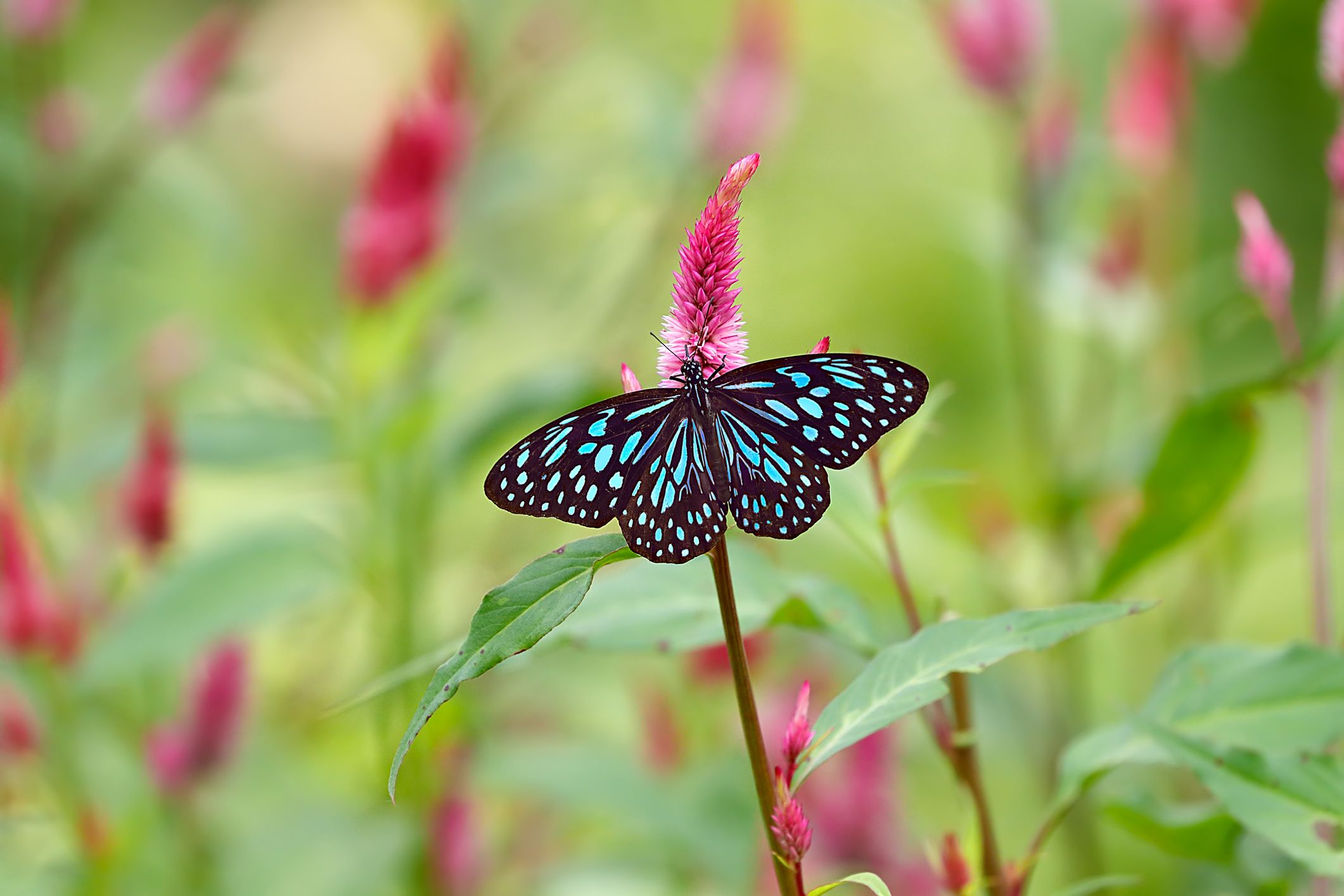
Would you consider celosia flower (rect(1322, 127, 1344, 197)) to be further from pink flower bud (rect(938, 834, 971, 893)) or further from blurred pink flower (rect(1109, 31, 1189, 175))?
blurred pink flower (rect(1109, 31, 1189, 175))

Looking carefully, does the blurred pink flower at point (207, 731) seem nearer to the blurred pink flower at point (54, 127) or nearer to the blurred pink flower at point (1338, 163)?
the blurred pink flower at point (54, 127)

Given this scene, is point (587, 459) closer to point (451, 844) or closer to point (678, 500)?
point (678, 500)

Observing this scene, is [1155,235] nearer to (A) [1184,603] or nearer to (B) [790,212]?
(A) [1184,603]

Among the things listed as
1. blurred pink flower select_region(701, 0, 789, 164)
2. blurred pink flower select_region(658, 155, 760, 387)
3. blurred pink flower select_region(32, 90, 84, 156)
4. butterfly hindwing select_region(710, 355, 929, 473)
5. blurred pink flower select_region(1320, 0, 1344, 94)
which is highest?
blurred pink flower select_region(32, 90, 84, 156)

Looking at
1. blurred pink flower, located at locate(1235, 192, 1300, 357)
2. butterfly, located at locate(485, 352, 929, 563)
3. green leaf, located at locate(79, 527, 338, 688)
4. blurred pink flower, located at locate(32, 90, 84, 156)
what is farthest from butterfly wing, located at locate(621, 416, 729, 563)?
blurred pink flower, located at locate(32, 90, 84, 156)

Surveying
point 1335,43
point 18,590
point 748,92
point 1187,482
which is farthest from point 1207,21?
point 18,590

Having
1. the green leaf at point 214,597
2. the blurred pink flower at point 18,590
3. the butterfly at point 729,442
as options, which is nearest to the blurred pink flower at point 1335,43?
the butterfly at point 729,442
